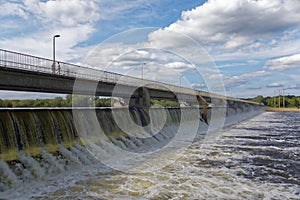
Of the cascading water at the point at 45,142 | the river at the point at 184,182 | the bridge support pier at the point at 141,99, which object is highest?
the bridge support pier at the point at 141,99

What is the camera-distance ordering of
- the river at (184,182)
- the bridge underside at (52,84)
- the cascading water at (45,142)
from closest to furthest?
the river at (184,182) → the cascading water at (45,142) → the bridge underside at (52,84)

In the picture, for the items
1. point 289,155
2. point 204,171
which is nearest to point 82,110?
point 204,171

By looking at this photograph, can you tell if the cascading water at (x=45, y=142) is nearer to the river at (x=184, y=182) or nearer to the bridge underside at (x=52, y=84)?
the river at (x=184, y=182)

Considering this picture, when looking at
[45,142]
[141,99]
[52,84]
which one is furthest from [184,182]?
[141,99]

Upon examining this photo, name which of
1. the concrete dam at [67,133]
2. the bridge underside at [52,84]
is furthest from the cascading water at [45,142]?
the bridge underside at [52,84]

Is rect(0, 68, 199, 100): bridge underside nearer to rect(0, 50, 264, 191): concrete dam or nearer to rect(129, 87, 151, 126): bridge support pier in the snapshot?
rect(0, 50, 264, 191): concrete dam

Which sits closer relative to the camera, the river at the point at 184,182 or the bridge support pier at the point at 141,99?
the river at the point at 184,182

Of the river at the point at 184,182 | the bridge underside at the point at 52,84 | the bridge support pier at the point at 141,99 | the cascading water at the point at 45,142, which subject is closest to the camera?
the river at the point at 184,182

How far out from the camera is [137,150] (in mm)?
22469

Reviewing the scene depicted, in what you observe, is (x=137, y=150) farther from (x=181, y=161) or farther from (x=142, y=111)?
(x=142, y=111)

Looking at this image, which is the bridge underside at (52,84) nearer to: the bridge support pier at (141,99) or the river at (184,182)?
the bridge support pier at (141,99)

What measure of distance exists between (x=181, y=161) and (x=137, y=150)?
16.2ft

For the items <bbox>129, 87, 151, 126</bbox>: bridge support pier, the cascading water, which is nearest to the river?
the cascading water

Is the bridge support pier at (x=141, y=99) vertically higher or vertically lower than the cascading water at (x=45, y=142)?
higher
